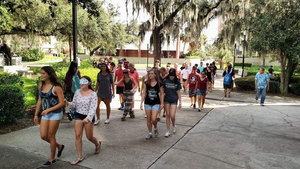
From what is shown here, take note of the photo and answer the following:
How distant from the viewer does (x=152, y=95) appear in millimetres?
5602

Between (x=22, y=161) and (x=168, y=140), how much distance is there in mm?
2945

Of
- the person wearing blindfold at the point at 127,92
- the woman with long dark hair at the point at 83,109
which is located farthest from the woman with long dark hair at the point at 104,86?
the woman with long dark hair at the point at 83,109

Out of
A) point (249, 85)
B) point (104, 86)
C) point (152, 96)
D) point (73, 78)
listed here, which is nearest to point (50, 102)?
point (152, 96)

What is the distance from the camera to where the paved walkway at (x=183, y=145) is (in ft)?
15.0

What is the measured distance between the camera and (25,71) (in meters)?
17.9

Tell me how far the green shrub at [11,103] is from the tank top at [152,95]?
3.34m

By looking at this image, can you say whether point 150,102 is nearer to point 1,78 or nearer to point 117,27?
point 1,78

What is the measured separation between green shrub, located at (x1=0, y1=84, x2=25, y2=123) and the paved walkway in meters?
0.49

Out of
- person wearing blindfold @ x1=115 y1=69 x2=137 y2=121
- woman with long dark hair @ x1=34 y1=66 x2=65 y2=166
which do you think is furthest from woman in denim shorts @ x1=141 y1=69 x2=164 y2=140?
woman with long dark hair @ x1=34 y1=66 x2=65 y2=166

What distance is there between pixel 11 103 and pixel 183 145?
430cm

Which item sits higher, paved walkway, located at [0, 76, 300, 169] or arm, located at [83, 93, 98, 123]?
arm, located at [83, 93, 98, 123]

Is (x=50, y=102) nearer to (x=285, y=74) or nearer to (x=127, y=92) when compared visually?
(x=127, y=92)

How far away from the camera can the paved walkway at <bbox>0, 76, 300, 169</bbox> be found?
4.56 metres

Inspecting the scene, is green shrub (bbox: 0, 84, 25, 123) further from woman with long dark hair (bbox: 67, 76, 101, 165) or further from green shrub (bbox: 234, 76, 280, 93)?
green shrub (bbox: 234, 76, 280, 93)
